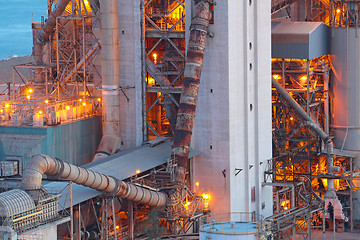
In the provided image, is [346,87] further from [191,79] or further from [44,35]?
[44,35]

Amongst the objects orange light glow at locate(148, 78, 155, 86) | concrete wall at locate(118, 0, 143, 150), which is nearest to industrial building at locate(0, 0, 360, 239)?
concrete wall at locate(118, 0, 143, 150)

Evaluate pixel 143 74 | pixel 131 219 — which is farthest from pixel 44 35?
pixel 131 219

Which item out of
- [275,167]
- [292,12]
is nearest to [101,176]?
[275,167]

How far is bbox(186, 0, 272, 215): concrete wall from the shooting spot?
6425 cm

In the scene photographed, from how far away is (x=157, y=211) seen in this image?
198 ft

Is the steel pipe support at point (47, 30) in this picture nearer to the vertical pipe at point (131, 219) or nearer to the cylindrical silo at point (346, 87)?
the vertical pipe at point (131, 219)

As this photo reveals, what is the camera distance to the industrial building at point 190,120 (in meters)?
59.6

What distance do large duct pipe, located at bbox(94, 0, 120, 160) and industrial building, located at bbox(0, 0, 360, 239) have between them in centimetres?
8

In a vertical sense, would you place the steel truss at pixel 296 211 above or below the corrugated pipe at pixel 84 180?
below

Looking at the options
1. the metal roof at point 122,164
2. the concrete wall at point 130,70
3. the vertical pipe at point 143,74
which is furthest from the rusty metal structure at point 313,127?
the metal roof at point 122,164

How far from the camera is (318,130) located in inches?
2886

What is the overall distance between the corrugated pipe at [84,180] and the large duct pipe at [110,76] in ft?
27.0

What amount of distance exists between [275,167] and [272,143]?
4249 millimetres

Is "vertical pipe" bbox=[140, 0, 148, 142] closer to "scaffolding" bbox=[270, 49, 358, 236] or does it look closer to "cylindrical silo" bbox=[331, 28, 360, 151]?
"scaffolding" bbox=[270, 49, 358, 236]
